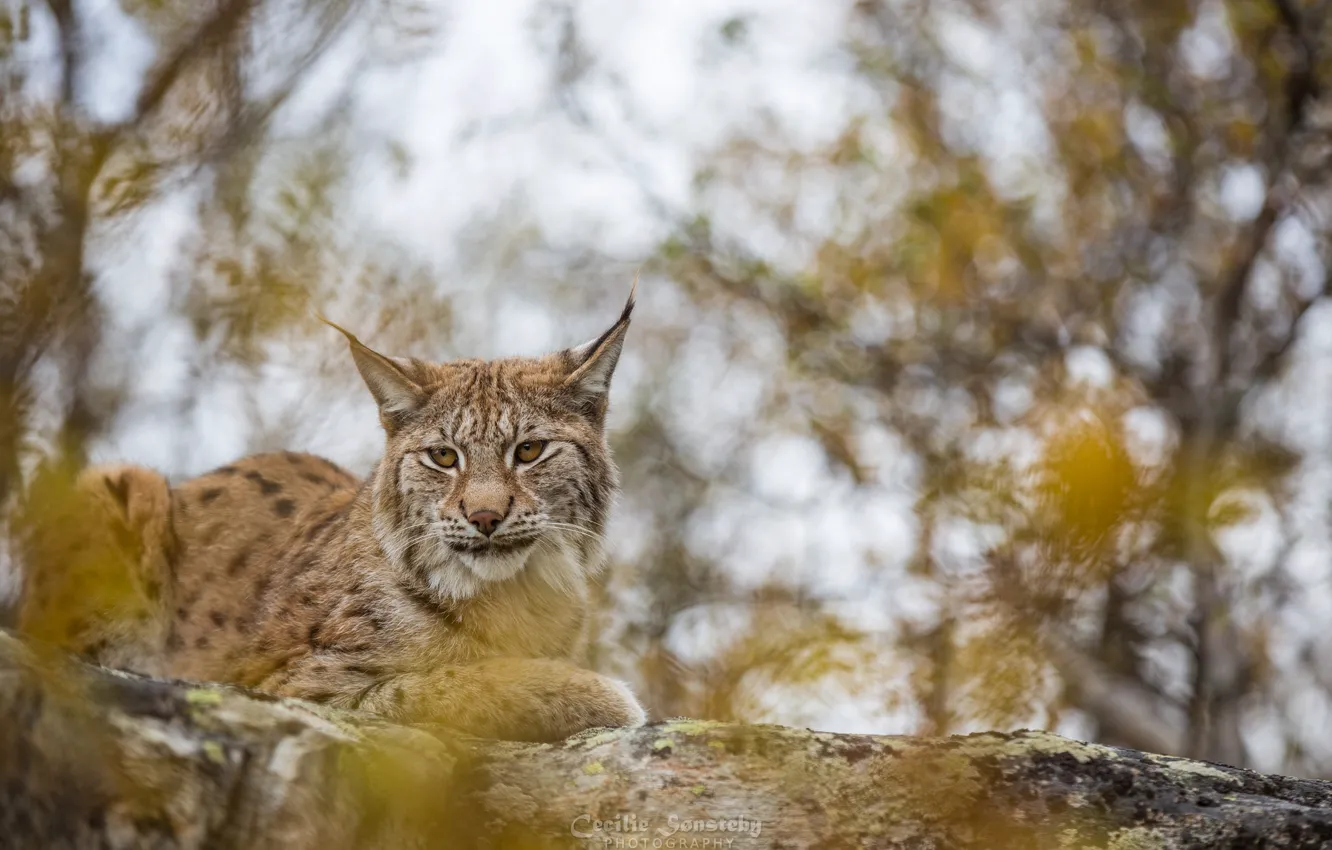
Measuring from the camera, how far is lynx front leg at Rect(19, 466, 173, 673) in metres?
6.11

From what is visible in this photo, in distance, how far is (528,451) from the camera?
699cm

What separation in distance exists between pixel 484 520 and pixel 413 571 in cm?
49

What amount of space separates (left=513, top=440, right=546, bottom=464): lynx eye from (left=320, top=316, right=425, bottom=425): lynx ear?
600mm

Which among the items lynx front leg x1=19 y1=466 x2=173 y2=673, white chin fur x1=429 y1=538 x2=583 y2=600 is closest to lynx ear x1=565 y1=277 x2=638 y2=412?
white chin fur x1=429 y1=538 x2=583 y2=600

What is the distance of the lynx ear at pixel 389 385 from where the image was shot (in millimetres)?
7062

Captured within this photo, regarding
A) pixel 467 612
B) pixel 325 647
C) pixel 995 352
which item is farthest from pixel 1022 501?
pixel 995 352

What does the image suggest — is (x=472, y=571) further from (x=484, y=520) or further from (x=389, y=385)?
(x=389, y=385)

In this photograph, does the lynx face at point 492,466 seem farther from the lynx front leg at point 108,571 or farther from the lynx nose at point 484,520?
the lynx front leg at point 108,571

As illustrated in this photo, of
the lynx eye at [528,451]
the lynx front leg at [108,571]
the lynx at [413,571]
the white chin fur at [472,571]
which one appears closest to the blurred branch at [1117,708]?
the lynx at [413,571]

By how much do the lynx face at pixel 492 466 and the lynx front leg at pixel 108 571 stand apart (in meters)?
1.26

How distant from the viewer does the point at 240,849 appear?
3.88m

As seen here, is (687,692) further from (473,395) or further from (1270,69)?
(1270,69)

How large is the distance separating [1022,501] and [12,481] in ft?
11.3

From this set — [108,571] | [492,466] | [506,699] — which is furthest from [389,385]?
[506,699]
